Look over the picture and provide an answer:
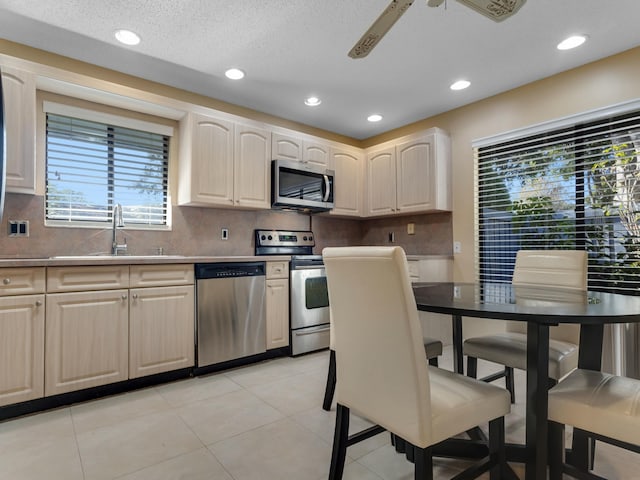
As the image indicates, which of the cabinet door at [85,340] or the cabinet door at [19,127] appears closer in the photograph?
the cabinet door at [85,340]

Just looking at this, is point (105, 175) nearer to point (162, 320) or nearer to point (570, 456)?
point (162, 320)

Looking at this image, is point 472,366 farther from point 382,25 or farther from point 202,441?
point 382,25

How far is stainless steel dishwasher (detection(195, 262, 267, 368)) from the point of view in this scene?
275 cm

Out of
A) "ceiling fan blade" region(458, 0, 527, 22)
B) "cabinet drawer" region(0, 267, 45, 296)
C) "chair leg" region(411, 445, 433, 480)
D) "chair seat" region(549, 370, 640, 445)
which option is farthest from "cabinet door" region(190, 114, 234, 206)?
"chair seat" region(549, 370, 640, 445)

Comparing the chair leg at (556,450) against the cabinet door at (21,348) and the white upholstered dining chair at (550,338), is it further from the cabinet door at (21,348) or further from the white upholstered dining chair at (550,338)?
the cabinet door at (21,348)

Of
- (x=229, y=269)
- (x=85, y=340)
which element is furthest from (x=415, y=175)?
(x=85, y=340)

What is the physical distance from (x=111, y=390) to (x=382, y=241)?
3.19 metres

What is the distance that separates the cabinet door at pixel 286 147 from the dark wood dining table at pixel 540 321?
2.47 metres

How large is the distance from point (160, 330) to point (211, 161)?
4.91 ft

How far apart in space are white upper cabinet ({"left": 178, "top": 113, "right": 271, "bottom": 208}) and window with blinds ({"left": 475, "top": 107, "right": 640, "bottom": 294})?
2144mm

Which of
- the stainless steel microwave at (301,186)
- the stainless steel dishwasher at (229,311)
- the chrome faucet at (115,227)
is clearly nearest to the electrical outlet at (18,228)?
the chrome faucet at (115,227)

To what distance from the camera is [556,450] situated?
1.34 m

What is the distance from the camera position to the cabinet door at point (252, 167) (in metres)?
3.36

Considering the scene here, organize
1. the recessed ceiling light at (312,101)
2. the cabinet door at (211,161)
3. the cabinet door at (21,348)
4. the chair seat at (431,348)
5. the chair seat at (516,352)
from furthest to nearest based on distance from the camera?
the recessed ceiling light at (312,101), the cabinet door at (211,161), the cabinet door at (21,348), the chair seat at (431,348), the chair seat at (516,352)
